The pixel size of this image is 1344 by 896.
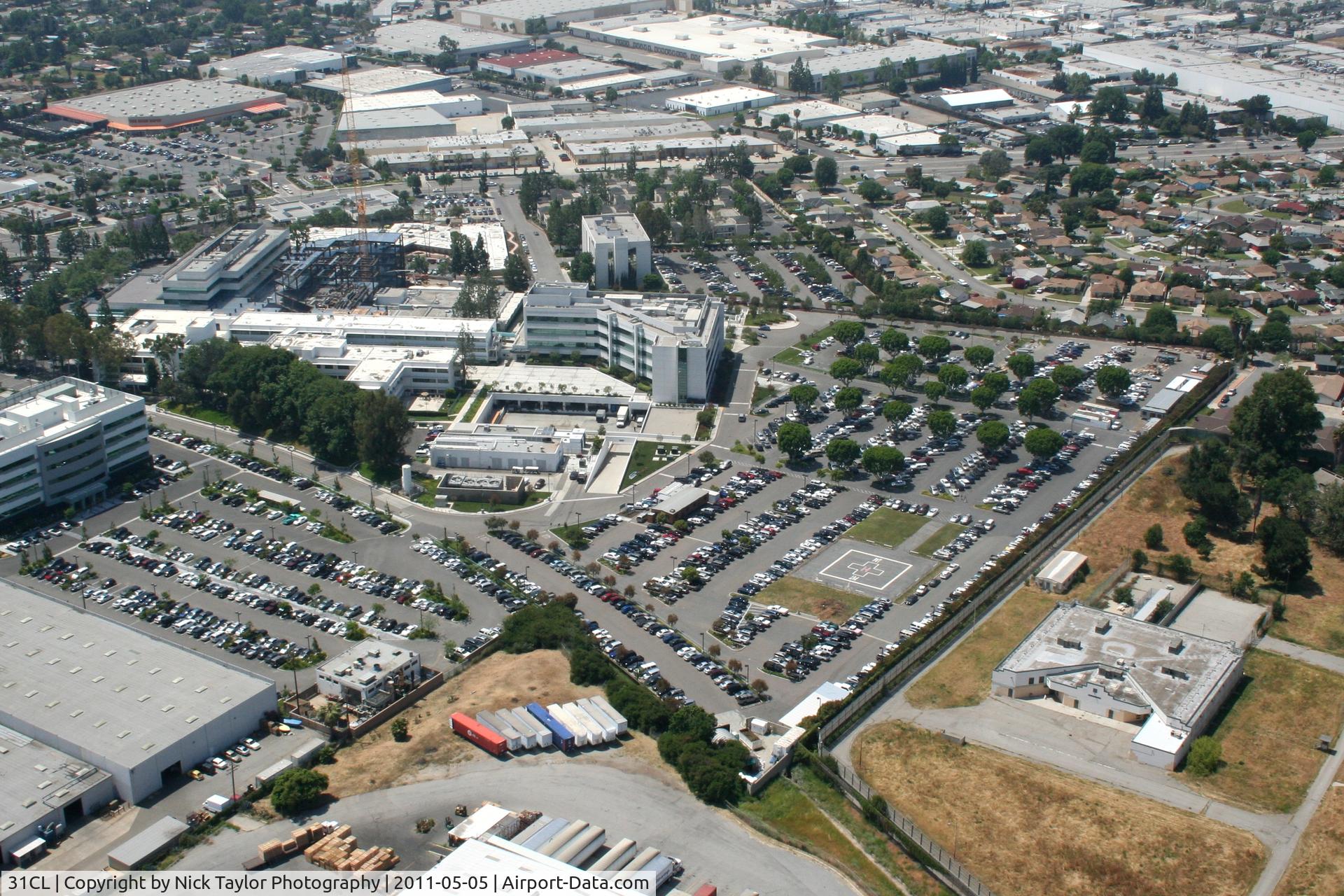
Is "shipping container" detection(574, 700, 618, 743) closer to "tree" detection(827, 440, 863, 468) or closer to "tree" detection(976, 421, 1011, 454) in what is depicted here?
"tree" detection(827, 440, 863, 468)

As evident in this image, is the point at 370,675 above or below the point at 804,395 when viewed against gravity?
below

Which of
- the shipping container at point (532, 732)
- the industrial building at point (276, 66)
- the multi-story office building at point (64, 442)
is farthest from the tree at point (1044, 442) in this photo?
the industrial building at point (276, 66)

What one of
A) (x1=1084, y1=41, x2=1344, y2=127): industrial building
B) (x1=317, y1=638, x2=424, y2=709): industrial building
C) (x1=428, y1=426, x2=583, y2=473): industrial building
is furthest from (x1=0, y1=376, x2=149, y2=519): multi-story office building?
(x1=1084, y1=41, x2=1344, y2=127): industrial building

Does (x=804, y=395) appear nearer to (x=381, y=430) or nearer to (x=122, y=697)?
(x=381, y=430)

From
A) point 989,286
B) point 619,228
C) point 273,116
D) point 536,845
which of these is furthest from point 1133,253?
point 273,116

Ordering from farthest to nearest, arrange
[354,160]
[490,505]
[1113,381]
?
[354,160] → [1113,381] → [490,505]

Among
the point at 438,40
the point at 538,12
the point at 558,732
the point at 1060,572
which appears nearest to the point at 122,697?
the point at 558,732
